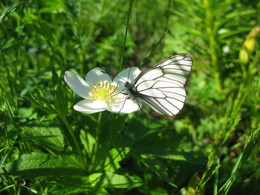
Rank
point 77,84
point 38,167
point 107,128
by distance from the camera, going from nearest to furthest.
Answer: point 38,167, point 77,84, point 107,128

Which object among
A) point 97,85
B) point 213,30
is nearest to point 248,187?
point 97,85

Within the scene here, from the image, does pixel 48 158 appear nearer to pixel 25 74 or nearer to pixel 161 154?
pixel 161 154

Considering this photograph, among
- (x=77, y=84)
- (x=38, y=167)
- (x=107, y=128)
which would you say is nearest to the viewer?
(x=38, y=167)

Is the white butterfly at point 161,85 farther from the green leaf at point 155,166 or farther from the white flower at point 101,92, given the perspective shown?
the green leaf at point 155,166

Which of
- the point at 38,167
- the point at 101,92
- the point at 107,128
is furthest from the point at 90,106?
the point at 38,167

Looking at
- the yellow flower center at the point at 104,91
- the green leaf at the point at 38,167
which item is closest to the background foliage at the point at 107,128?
the green leaf at the point at 38,167

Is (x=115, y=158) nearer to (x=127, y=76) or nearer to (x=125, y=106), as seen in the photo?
(x=125, y=106)

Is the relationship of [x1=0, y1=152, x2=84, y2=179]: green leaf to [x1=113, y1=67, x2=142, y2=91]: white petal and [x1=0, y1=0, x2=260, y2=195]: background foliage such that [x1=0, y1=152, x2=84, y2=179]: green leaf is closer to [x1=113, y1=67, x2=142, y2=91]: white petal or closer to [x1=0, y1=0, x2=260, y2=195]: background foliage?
[x1=0, y1=0, x2=260, y2=195]: background foliage
